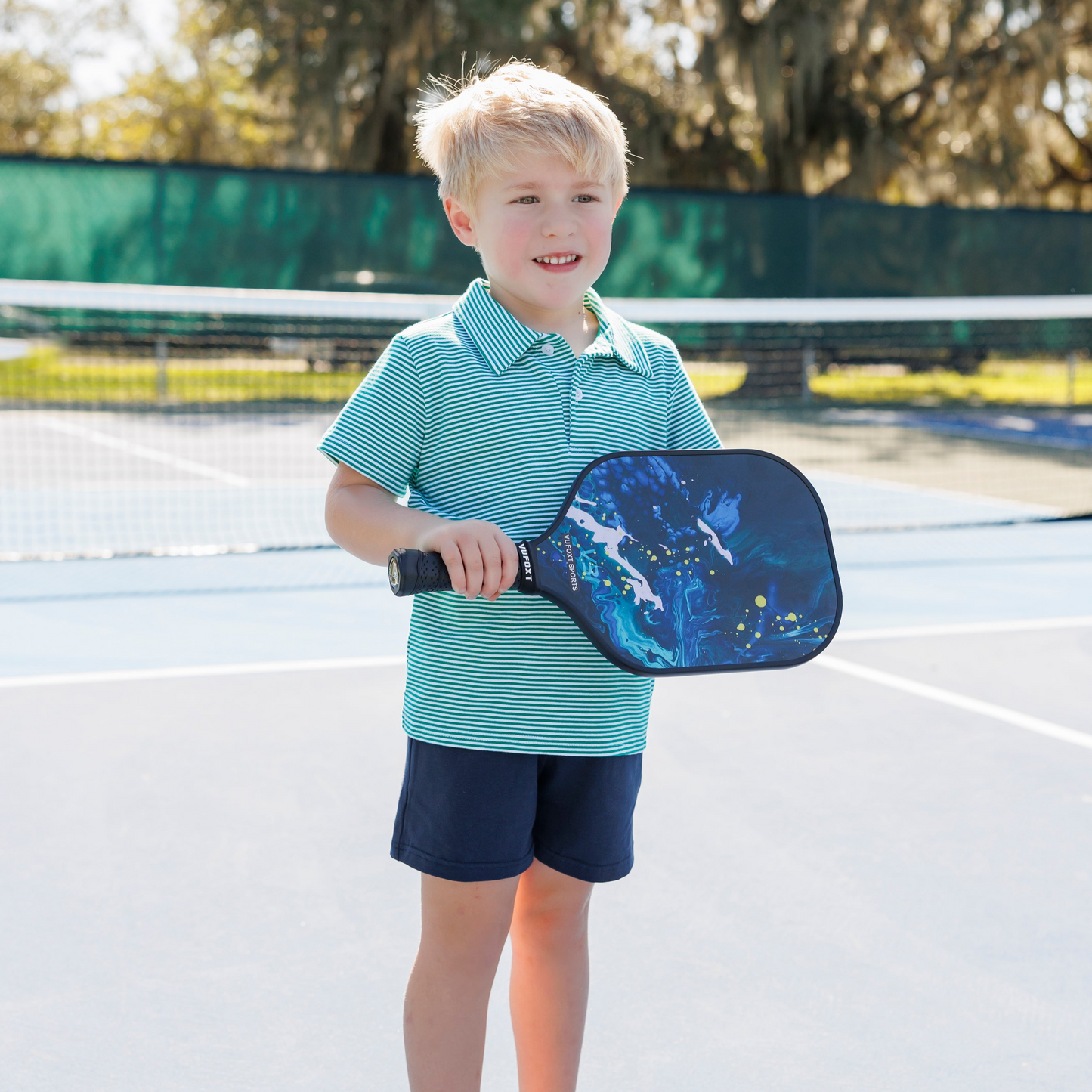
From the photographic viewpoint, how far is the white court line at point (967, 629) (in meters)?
4.88

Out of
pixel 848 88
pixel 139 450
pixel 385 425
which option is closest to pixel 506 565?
pixel 385 425

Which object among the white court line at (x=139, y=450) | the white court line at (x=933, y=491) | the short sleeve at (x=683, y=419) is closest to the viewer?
the short sleeve at (x=683, y=419)

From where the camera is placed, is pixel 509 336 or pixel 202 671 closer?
pixel 509 336

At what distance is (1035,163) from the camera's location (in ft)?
57.6

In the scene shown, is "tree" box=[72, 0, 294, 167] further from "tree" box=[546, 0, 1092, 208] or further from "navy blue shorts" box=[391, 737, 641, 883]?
"navy blue shorts" box=[391, 737, 641, 883]

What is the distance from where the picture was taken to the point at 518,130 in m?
1.59

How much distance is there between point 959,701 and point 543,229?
2841 mm

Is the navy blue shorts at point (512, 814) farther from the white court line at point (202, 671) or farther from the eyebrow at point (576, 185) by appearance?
the white court line at point (202, 671)

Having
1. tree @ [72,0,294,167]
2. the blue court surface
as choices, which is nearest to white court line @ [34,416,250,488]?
the blue court surface

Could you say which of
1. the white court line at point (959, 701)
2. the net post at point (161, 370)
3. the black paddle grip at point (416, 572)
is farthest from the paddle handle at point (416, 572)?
the net post at point (161, 370)

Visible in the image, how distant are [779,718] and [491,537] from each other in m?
2.54

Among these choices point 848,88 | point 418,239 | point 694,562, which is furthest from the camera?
point 848,88

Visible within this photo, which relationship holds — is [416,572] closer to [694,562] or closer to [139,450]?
[694,562]

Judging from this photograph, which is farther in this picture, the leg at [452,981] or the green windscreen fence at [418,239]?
the green windscreen fence at [418,239]
